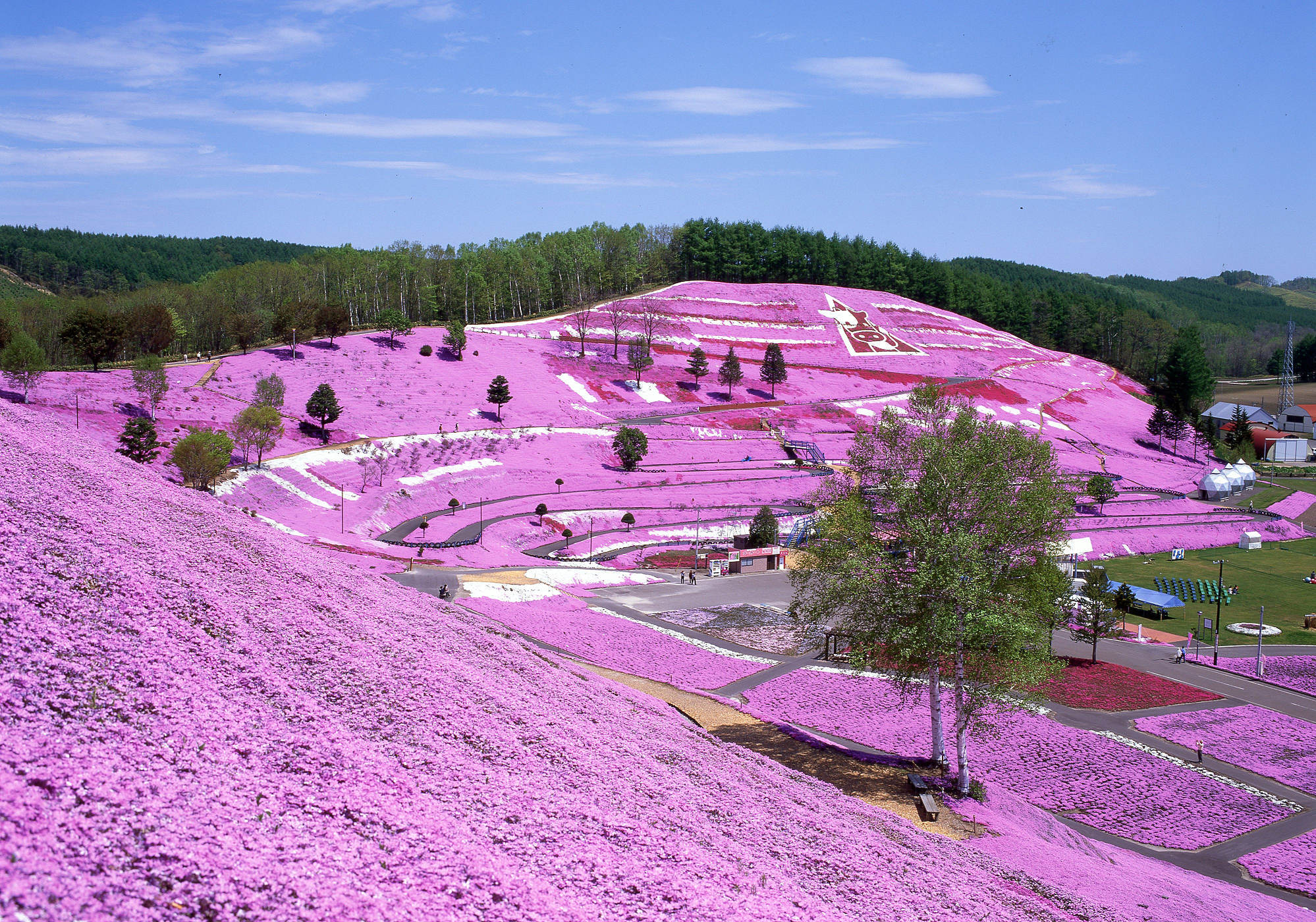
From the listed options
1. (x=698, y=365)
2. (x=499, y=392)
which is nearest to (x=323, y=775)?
(x=499, y=392)

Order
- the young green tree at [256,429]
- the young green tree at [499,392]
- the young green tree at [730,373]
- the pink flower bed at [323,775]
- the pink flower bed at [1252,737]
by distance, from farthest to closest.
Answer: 1. the young green tree at [730,373]
2. the young green tree at [499,392]
3. the young green tree at [256,429]
4. the pink flower bed at [1252,737]
5. the pink flower bed at [323,775]

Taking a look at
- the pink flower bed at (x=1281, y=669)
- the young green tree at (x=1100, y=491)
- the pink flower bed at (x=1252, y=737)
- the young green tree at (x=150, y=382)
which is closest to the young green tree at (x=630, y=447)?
the young green tree at (x=150, y=382)

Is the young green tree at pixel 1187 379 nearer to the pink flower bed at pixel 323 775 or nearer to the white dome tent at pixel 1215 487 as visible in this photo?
the white dome tent at pixel 1215 487

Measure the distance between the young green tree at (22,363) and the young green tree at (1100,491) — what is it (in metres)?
87.7

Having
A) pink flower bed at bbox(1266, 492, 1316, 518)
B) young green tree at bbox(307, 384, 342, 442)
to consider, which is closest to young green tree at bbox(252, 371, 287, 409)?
young green tree at bbox(307, 384, 342, 442)

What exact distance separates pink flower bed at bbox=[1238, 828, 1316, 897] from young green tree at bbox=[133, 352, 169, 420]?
71.6 m

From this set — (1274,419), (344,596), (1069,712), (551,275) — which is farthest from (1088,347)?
(344,596)

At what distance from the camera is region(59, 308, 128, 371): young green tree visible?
73.2 meters

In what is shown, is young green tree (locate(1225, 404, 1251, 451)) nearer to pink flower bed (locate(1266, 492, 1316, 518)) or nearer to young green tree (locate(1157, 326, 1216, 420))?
young green tree (locate(1157, 326, 1216, 420))

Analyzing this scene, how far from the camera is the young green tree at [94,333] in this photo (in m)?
73.2

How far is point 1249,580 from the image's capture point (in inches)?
2464

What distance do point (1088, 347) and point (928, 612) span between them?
546 ft

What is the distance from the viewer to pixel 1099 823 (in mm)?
27250

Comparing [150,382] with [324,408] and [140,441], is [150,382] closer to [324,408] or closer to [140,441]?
[324,408]
